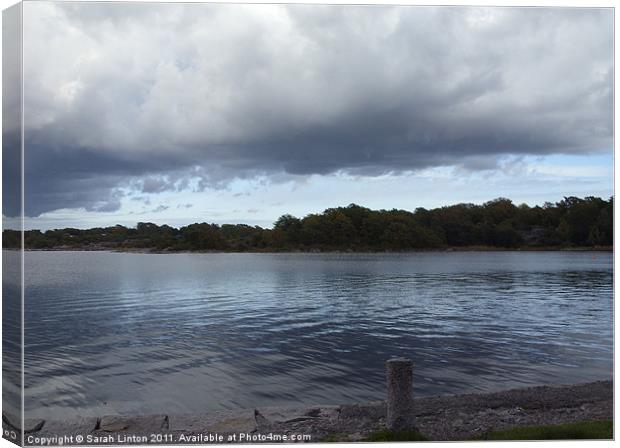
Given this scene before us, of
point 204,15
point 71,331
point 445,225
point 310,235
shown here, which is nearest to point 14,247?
point 204,15

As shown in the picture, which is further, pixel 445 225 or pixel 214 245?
pixel 445 225

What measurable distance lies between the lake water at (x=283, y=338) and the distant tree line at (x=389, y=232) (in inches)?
29.2

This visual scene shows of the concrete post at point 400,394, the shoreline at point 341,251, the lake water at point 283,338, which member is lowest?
the lake water at point 283,338

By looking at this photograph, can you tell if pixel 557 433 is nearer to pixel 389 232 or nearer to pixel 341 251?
pixel 389 232

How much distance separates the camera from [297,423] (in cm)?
968

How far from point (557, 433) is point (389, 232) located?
22.6 feet

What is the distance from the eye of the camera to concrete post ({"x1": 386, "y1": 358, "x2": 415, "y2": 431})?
29.1 ft

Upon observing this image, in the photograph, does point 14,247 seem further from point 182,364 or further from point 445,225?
point 445,225

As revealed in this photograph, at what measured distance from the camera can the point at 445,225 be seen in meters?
14.6

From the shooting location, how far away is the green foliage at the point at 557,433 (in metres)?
9.22

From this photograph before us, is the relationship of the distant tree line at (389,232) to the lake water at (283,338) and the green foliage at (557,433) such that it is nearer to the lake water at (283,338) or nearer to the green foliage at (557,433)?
the lake water at (283,338)

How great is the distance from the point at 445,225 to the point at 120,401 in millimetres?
8320

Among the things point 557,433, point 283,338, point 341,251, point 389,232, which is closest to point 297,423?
point 557,433

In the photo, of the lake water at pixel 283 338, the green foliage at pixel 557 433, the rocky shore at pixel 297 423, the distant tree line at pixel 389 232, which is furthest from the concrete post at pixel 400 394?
the distant tree line at pixel 389 232
